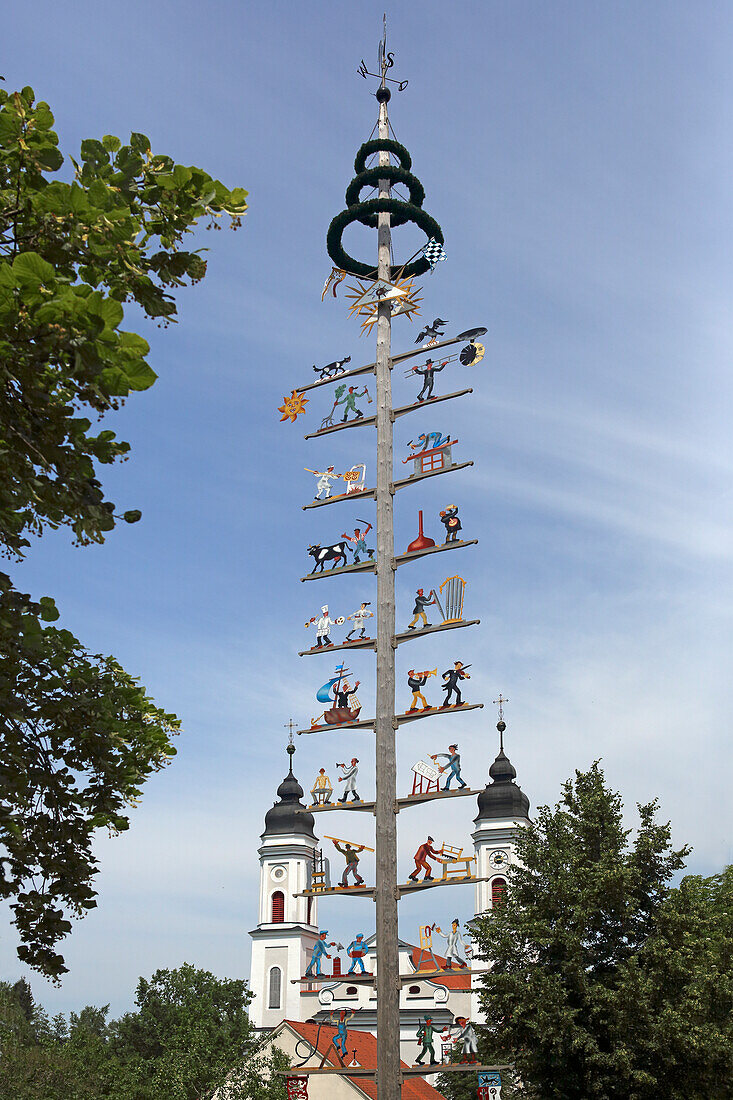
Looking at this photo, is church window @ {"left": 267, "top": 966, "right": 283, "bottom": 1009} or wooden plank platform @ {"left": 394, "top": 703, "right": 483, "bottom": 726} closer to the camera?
wooden plank platform @ {"left": 394, "top": 703, "right": 483, "bottom": 726}

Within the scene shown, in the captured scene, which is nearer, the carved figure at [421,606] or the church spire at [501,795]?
the carved figure at [421,606]

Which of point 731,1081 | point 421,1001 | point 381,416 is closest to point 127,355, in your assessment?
point 381,416

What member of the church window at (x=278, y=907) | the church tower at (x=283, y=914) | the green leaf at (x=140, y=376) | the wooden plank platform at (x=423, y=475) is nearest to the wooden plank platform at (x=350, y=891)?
the wooden plank platform at (x=423, y=475)

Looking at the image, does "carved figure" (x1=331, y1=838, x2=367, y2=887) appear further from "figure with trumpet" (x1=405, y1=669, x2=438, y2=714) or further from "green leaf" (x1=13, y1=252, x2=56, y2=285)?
"green leaf" (x1=13, y1=252, x2=56, y2=285)

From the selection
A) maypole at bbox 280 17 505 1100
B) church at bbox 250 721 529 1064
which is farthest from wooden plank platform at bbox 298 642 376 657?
church at bbox 250 721 529 1064

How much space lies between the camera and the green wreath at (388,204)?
18078 millimetres

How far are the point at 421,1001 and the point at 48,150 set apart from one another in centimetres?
4736

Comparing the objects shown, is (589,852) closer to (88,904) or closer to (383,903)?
(383,903)

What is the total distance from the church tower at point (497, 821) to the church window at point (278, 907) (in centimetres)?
979

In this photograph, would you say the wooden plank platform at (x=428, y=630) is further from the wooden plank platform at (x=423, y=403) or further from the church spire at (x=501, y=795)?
the church spire at (x=501, y=795)

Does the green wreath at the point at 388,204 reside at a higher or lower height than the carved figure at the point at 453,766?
higher

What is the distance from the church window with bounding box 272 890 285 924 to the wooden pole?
3941cm

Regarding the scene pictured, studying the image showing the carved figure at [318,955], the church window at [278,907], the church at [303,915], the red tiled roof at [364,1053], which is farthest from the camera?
the church window at [278,907]

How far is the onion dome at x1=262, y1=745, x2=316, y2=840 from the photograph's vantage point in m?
52.6
